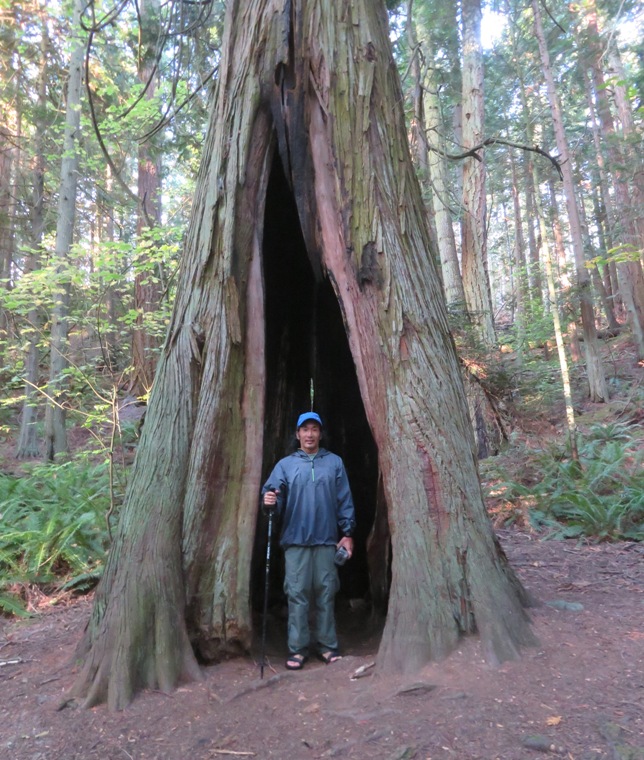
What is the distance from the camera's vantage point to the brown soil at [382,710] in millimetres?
2609

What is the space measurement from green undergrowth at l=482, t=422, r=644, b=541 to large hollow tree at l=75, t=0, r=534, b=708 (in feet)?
11.3

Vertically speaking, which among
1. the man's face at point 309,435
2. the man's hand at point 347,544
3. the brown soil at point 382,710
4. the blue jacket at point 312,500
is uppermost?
the man's face at point 309,435

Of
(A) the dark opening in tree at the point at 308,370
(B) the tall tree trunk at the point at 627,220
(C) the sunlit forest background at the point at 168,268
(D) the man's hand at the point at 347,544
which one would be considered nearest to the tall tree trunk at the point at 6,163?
(C) the sunlit forest background at the point at 168,268

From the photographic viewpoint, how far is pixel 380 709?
2979mm

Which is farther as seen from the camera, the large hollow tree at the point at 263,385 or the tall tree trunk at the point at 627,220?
the tall tree trunk at the point at 627,220

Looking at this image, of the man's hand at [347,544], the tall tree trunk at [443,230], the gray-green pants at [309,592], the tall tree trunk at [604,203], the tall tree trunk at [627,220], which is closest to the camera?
the gray-green pants at [309,592]

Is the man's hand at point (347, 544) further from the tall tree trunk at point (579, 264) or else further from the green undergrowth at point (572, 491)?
the tall tree trunk at point (579, 264)

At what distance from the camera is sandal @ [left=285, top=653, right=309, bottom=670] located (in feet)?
13.5

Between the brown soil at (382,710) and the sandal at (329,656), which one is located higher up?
the brown soil at (382,710)

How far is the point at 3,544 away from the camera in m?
6.59

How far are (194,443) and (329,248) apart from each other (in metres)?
1.77

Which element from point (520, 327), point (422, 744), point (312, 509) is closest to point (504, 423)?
point (312, 509)

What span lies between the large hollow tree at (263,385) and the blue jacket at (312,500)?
0.36 m

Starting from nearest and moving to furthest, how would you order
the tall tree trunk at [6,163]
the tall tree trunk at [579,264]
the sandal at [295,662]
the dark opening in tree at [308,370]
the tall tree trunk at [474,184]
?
the sandal at [295,662] < the dark opening in tree at [308,370] < the tall tree trunk at [474,184] < the tall tree trunk at [6,163] < the tall tree trunk at [579,264]
